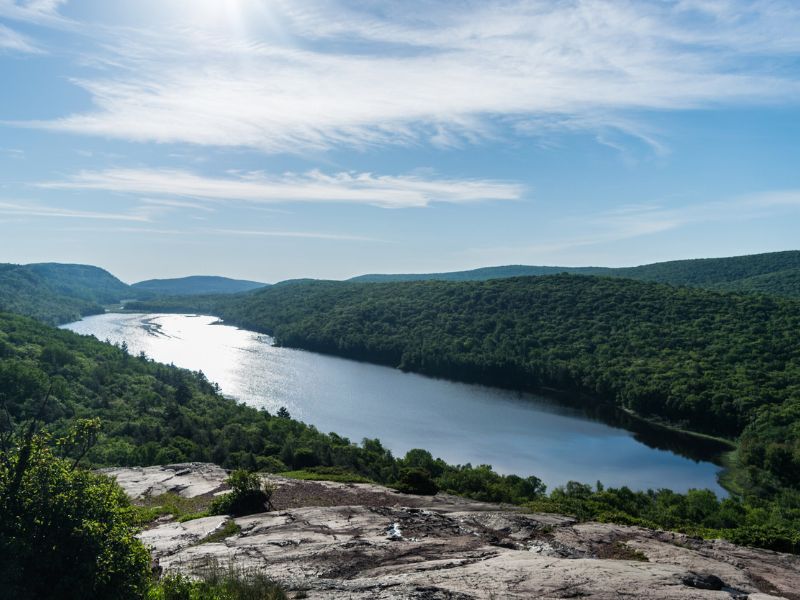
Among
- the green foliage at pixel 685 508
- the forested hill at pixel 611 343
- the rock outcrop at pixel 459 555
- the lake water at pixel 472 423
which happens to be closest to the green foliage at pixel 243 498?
the rock outcrop at pixel 459 555

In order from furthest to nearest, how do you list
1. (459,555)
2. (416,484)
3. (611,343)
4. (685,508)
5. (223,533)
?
(611,343), (685,508), (416,484), (223,533), (459,555)

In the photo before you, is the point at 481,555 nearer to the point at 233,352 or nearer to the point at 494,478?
the point at 494,478

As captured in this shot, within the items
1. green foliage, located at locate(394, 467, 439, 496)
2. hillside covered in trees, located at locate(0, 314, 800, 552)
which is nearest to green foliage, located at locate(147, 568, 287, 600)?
hillside covered in trees, located at locate(0, 314, 800, 552)

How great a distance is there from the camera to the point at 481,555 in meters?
17.6

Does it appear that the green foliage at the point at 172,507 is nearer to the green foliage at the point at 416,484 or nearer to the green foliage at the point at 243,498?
the green foliage at the point at 243,498

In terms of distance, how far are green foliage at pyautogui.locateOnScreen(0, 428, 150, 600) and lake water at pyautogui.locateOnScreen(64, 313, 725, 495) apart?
5887 cm

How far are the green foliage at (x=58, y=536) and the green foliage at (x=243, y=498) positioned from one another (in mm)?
12112

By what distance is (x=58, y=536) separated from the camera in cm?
1324

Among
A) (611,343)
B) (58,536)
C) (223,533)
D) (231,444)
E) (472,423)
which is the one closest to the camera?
(58,536)

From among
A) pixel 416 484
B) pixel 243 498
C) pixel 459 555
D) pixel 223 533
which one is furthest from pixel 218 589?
pixel 416 484

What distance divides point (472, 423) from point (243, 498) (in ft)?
225

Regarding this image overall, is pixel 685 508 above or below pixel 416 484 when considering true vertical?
below

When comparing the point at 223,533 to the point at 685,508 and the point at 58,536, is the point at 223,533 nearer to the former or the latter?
the point at 58,536

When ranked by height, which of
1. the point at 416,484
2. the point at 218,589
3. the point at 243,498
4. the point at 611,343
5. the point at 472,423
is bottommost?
the point at 472,423
